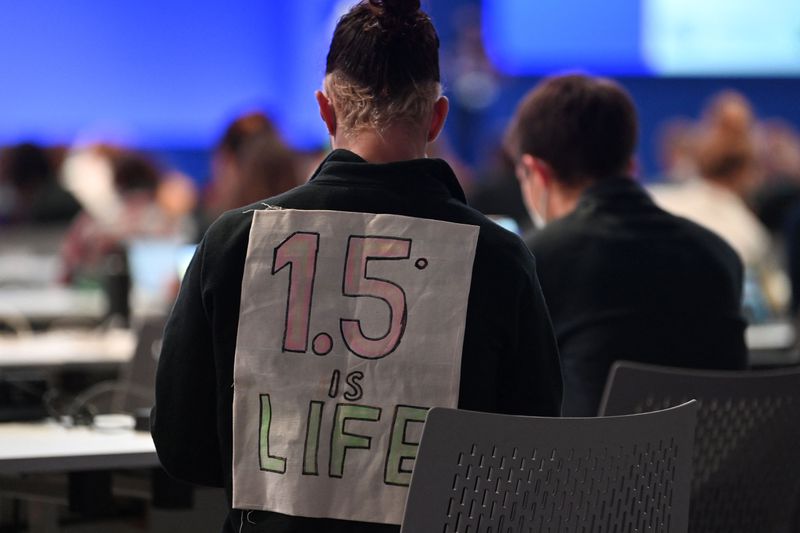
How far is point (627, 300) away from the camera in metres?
2.36

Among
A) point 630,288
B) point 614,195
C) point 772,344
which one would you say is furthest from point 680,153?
point 630,288

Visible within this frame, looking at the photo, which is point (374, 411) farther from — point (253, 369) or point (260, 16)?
point (260, 16)

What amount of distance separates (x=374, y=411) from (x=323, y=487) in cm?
11

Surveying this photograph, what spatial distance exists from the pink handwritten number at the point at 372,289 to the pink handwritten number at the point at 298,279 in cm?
4

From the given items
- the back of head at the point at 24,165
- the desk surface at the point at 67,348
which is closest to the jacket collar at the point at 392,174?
the desk surface at the point at 67,348

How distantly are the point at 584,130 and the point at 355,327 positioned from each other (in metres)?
1.19

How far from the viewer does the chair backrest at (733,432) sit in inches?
75.4

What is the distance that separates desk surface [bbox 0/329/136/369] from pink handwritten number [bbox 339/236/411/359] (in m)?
1.87

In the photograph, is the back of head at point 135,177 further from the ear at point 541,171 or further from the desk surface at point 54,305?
the ear at point 541,171

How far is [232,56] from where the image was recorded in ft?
34.2

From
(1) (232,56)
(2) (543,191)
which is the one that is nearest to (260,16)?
(1) (232,56)

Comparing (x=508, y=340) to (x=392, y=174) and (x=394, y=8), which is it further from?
(x=394, y=8)

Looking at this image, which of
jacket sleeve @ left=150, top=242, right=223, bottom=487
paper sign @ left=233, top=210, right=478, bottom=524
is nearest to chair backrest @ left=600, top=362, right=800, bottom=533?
paper sign @ left=233, top=210, right=478, bottom=524

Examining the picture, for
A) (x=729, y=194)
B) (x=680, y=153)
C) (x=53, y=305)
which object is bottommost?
(x=53, y=305)
